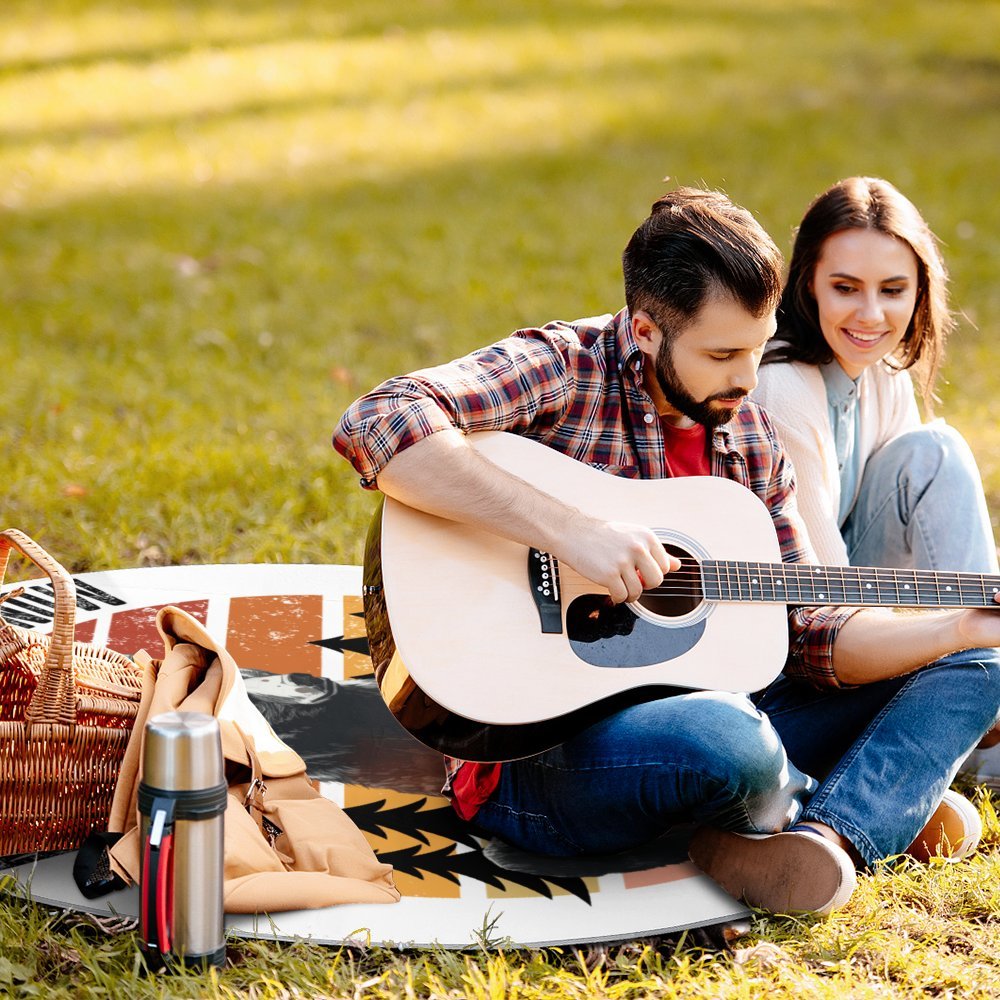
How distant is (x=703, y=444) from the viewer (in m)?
3.03

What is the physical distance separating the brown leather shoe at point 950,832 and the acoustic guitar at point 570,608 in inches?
17.6

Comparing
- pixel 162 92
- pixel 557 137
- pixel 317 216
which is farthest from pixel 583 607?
pixel 162 92

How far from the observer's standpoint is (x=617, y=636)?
267 cm

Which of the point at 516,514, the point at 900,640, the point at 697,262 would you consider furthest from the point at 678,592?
the point at 697,262

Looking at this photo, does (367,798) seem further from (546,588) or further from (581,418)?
(581,418)

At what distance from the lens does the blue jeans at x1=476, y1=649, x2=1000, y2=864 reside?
8.42ft

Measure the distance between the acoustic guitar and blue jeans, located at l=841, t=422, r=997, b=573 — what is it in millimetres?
482

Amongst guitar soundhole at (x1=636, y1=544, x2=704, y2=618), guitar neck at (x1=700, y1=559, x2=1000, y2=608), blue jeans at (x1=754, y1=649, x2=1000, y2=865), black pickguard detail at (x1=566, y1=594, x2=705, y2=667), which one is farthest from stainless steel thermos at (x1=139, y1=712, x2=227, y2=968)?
blue jeans at (x1=754, y1=649, x2=1000, y2=865)

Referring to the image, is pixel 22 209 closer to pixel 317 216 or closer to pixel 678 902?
pixel 317 216

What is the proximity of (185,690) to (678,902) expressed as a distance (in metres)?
1.07

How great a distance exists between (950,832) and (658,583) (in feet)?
2.96

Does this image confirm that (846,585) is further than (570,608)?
Yes

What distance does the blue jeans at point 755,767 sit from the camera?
257cm

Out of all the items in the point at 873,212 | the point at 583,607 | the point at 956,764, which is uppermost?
the point at 873,212
